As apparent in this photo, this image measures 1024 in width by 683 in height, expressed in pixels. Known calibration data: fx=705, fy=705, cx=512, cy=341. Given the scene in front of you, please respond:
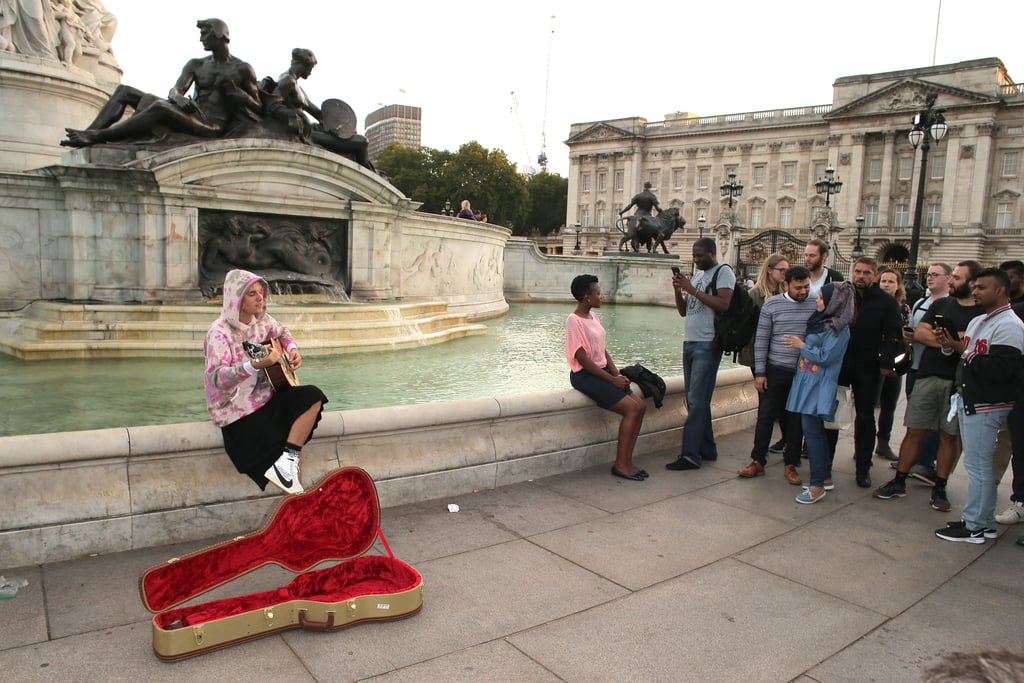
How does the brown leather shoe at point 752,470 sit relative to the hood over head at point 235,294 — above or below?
below

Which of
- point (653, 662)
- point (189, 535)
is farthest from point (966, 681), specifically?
point (189, 535)

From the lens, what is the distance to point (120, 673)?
265 centimetres

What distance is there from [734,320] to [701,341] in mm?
321

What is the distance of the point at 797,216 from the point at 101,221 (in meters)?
83.0

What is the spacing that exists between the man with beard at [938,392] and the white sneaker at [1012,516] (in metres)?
0.33

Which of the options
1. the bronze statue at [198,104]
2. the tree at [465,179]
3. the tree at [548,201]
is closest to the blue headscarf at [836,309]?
the bronze statue at [198,104]

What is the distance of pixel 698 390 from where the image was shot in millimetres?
5984

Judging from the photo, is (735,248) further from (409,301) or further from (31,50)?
(31,50)

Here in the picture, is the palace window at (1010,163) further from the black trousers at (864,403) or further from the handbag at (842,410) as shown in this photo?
the handbag at (842,410)

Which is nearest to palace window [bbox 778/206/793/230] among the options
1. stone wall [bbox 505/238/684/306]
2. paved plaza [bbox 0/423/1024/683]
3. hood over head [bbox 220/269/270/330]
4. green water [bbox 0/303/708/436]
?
stone wall [bbox 505/238/684/306]

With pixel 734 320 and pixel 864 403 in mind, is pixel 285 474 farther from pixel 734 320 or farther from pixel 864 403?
pixel 864 403

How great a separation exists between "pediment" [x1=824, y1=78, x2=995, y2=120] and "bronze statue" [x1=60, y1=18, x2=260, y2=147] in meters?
74.5

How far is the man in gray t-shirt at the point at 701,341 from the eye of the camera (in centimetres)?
584

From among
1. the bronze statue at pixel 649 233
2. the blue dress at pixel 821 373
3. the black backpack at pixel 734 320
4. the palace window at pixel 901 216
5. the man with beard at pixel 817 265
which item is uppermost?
the palace window at pixel 901 216
